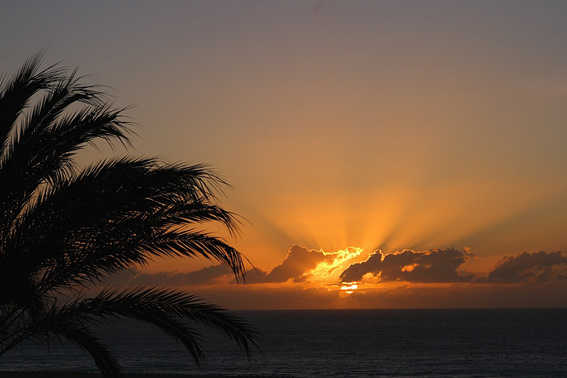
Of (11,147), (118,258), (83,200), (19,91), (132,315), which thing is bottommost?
(132,315)

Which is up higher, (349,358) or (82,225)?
(82,225)

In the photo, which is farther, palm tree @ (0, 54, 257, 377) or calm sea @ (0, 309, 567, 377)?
calm sea @ (0, 309, 567, 377)

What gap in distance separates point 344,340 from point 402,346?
48.5 ft

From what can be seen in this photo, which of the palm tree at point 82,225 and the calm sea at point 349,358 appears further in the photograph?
the calm sea at point 349,358

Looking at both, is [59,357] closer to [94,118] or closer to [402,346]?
[402,346]

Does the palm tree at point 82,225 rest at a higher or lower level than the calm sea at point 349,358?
higher

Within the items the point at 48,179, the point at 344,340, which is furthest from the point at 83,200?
the point at 344,340

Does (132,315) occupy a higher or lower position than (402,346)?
higher

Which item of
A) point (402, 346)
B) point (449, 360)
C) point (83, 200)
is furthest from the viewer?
point (402, 346)

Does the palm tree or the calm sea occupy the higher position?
the palm tree

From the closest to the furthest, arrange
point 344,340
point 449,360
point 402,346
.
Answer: point 449,360, point 402,346, point 344,340

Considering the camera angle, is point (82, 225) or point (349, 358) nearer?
point (82, 225)

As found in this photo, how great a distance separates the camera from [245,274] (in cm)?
962

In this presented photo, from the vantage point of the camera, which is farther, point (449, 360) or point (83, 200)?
point (449, 360)
